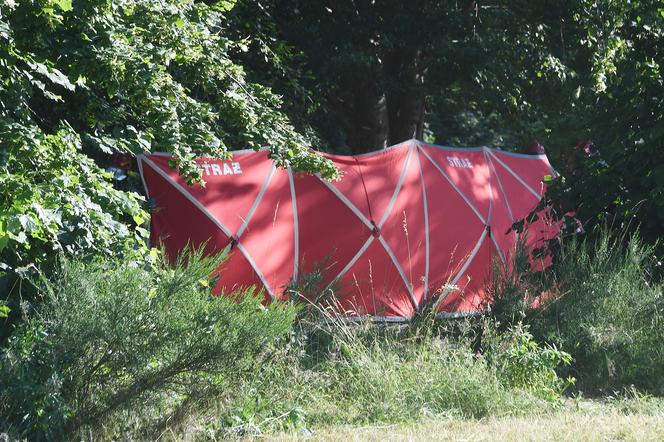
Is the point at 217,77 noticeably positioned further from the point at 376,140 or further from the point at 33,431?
the point at 376,140

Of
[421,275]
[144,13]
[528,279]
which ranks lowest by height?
[421,275]

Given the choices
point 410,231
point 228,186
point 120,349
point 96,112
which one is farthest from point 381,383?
point 410,231

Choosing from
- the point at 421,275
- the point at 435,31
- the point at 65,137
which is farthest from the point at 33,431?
the point at 435,31

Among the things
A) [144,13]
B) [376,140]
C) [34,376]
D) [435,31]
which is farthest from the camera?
[376,140]

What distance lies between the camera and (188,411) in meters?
5.79

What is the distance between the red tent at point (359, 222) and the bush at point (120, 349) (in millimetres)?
2856

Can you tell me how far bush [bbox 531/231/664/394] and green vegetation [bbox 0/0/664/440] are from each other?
19 millimetres

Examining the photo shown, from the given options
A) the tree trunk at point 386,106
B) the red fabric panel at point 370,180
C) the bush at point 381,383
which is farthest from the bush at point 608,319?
the tree trunk at point 386,106

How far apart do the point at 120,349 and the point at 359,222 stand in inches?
205

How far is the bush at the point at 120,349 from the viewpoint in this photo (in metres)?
5.36

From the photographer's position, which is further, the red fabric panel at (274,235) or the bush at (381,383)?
the red fabric panel at (274,235)

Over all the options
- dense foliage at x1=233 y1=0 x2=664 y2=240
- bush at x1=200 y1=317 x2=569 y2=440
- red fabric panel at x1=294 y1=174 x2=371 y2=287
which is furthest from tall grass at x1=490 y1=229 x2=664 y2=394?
red fabric panel at x1=294 y1=174 x2=371 y2=287

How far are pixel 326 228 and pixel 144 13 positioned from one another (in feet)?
12.7

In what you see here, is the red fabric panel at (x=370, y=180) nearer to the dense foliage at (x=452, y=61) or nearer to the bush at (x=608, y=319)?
the dense foliage at (x=452, y=61)
